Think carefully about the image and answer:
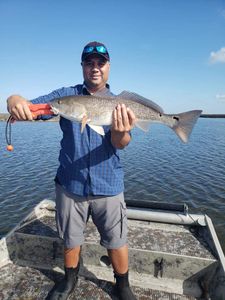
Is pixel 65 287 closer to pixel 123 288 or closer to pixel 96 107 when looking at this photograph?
pixel 123 288

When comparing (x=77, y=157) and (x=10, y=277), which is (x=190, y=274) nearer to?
(x=77, y=157)

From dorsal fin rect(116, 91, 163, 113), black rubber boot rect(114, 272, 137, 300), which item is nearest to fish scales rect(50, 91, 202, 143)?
dorsal fin rect(116, 91, 163, 113)

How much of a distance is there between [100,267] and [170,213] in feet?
7.00

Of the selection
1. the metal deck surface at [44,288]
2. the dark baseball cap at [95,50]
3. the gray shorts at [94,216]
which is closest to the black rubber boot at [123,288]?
the metal deck surface at [44,288]

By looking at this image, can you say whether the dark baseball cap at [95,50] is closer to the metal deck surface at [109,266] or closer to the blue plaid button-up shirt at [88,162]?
the blue plaid button-up shirt at [88,162]

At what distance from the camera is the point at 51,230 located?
5953mm

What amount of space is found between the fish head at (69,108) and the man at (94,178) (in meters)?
0.18

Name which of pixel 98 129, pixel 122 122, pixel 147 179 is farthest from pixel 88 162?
pixel 147 179

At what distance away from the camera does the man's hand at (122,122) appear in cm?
397

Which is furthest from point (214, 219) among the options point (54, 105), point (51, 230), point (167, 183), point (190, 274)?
point (54, 105)

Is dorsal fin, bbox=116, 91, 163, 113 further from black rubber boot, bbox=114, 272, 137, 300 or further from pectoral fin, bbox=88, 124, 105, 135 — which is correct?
black rubber boot, bbox=114, 272, 137, 300

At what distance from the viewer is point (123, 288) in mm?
4516

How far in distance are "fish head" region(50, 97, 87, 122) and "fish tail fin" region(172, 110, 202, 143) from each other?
64.6 inches

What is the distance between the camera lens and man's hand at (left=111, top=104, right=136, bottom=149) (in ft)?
13.0
